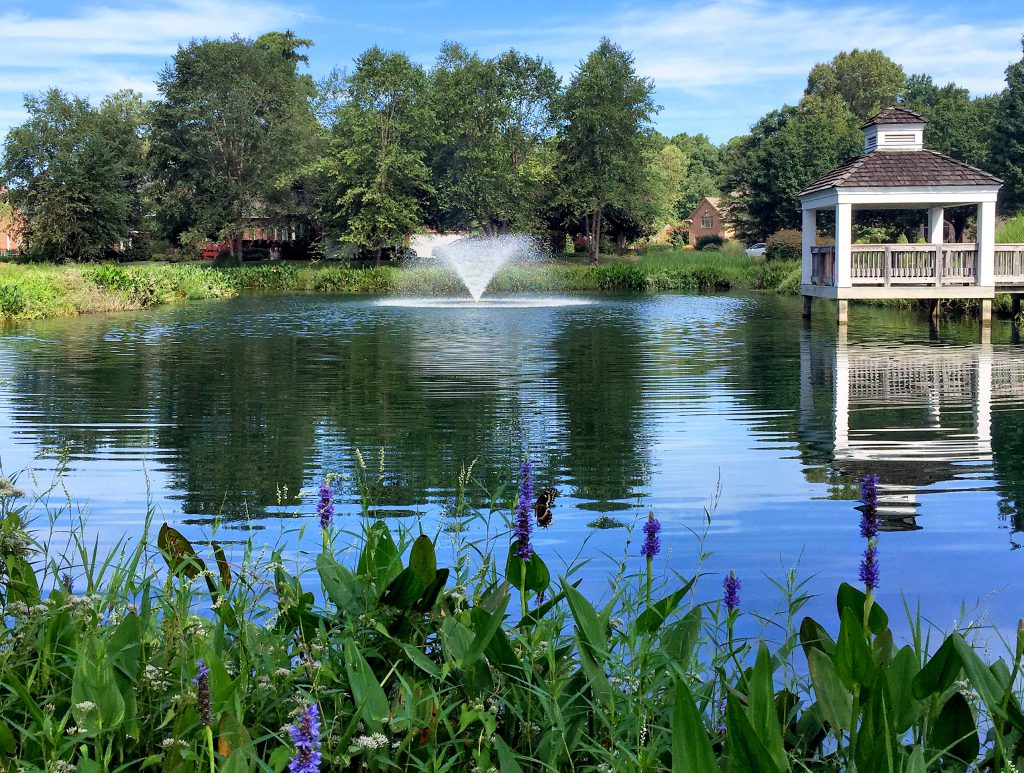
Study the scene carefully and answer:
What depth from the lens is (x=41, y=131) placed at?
217 ft

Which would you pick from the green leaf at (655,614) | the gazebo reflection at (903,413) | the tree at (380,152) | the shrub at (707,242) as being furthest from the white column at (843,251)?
the shrub at (707,242)

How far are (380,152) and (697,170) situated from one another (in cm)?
7526

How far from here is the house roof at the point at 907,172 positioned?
26.8 m

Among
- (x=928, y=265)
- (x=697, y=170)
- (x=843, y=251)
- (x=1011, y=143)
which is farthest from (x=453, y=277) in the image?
(x=697, y=170)

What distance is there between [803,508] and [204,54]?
66923mm

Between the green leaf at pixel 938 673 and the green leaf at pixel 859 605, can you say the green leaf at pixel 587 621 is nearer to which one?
the green leaf at pixel 859 605

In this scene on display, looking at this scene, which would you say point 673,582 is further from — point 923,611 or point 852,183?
point 852,183

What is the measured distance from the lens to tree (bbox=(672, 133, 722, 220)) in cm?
11912

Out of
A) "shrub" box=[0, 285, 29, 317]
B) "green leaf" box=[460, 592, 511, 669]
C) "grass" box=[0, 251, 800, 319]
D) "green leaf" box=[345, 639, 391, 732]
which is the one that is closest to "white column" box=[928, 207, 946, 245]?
"grass" box=[0, 251, 800, 319]

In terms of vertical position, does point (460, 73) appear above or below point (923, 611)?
above

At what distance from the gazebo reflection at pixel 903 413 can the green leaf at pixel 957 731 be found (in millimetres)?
4316

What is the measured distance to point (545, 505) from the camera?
4621mm

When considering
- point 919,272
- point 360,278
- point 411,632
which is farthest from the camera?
point 360,278

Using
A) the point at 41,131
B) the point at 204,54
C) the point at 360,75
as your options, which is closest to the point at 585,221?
the point at 360,75
